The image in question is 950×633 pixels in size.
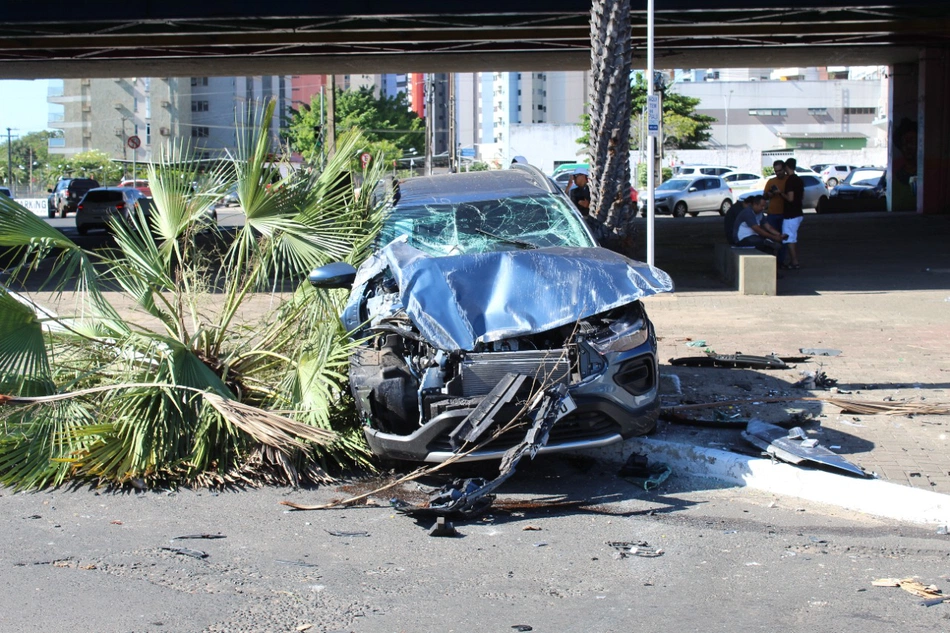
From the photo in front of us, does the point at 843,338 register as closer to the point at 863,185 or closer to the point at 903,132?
the point at 903,132

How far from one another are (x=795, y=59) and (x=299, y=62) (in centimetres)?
1519

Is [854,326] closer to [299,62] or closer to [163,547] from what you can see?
[163,547]

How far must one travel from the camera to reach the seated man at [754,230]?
51.3 feet

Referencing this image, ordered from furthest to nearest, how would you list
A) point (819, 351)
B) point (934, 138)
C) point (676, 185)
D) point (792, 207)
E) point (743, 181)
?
point (743, 181)
point (676, 185)
point (934, 138)
point (792, 207)
point (819, 351)

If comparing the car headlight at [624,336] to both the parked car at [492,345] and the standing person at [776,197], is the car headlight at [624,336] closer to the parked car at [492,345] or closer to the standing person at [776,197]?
the parked car at [492,345]

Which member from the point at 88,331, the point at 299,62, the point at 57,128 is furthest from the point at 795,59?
the point at 57,128

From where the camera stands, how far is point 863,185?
37.0 meters

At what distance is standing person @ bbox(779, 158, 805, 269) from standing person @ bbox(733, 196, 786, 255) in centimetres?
41

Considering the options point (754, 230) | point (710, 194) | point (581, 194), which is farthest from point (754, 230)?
point (710, 194)

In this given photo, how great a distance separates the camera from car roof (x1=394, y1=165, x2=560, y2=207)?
7.52 m

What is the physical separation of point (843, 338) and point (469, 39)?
16.7 metres

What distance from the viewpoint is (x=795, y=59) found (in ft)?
99.6

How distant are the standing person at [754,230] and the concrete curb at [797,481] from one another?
390 inches

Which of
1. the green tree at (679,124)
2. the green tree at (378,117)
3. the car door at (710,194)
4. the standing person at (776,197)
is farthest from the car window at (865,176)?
the green tree at (378,117)
